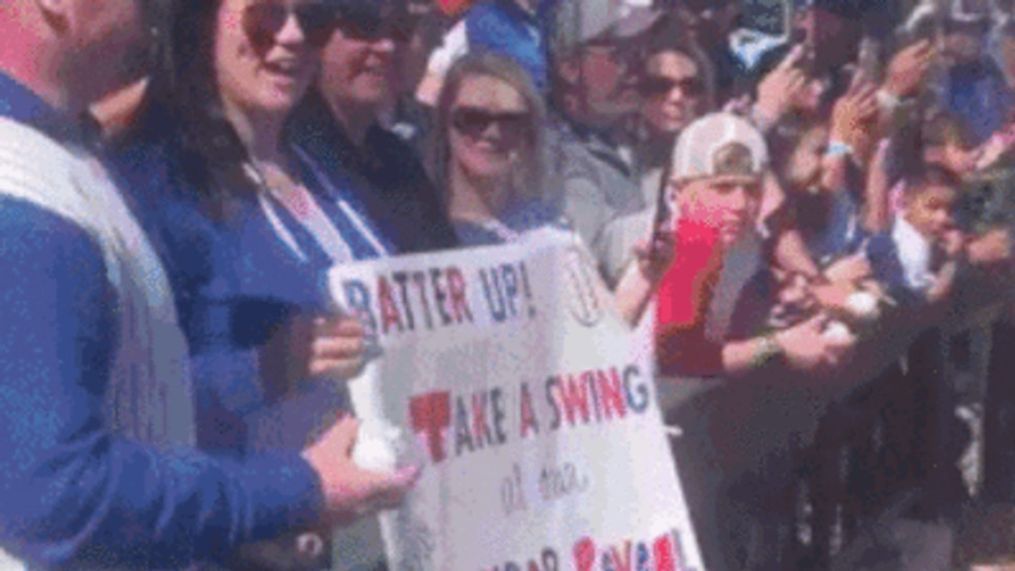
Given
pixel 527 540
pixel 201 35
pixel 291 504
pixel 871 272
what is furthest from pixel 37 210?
pixel 871 272

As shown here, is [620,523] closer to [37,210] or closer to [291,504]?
[291,504]

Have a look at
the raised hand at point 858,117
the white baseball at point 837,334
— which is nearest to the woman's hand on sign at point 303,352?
the white baseball at point 837,334

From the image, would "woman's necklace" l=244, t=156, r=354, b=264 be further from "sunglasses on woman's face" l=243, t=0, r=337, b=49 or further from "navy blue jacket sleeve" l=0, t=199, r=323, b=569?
"navy blue jacket sleeve" l=0, t=199, r=323, b=569

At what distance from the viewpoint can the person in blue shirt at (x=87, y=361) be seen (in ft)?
7.44

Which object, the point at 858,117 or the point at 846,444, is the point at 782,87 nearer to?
the point at 858,117

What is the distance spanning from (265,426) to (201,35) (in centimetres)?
49

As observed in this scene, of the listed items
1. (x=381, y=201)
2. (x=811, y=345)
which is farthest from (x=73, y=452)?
(x=811, y=345)

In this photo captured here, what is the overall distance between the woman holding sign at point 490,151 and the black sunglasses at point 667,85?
1.72 feet

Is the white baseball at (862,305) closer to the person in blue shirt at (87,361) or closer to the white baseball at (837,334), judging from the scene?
the white baseball at (837,334)

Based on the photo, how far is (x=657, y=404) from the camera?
157 inches

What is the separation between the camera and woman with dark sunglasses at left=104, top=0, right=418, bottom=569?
2.84m

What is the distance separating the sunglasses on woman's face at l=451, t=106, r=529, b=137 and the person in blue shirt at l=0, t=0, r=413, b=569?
96 centimetres

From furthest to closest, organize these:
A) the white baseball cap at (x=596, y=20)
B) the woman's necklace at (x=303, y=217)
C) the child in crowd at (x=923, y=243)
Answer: the child in crowd at (x=923, y=243), the white baseball cap at (x=596, y=20), the woman's necklace at (x=303, y=217)

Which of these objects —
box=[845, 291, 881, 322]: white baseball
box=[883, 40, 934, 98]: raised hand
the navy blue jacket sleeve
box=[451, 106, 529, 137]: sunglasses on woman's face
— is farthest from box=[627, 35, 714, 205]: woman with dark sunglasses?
the navy blue jacket sleeve
